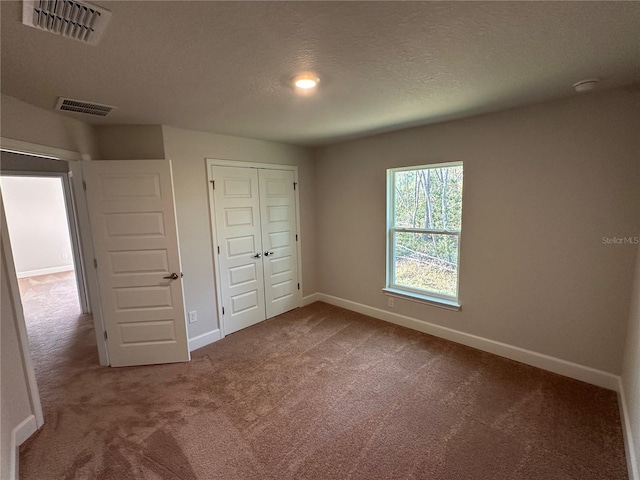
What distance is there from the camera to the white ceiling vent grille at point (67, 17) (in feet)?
3.63

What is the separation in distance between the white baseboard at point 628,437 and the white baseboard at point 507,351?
137 mm

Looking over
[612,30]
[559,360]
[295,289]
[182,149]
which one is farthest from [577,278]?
[182,149]

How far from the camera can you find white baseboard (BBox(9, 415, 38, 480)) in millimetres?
1689

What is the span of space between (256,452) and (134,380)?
1540 mm

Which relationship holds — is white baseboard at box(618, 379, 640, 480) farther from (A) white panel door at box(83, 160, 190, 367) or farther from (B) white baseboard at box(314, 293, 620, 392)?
(A) white panel door at box(83, 160, 190, 367)

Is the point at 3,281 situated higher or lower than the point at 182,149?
lower

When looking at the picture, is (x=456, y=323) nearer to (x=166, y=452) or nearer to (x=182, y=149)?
(x=166, y=452)

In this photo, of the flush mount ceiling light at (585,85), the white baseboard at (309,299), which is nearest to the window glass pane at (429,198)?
the flush mount ceiling light at (585,85)

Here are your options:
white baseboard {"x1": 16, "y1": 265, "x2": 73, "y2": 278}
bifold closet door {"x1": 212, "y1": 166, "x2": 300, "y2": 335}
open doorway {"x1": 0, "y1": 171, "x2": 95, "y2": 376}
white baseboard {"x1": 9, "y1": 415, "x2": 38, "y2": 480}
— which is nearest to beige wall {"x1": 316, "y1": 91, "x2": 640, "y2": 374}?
bifold closet door {"x1": 212, "y1": 166, "x2": 300, "y2": 335}

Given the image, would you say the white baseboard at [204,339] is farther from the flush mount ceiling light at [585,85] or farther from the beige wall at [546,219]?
the flush mount ceiling light at [585,85]

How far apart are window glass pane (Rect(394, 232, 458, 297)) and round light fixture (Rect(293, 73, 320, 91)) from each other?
2.19m

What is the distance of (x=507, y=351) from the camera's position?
2840 millimetres

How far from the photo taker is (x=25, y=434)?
1982mm

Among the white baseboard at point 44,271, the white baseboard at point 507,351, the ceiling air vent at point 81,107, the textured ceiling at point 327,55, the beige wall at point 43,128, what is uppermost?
the ceiling air vent at point 81,107
